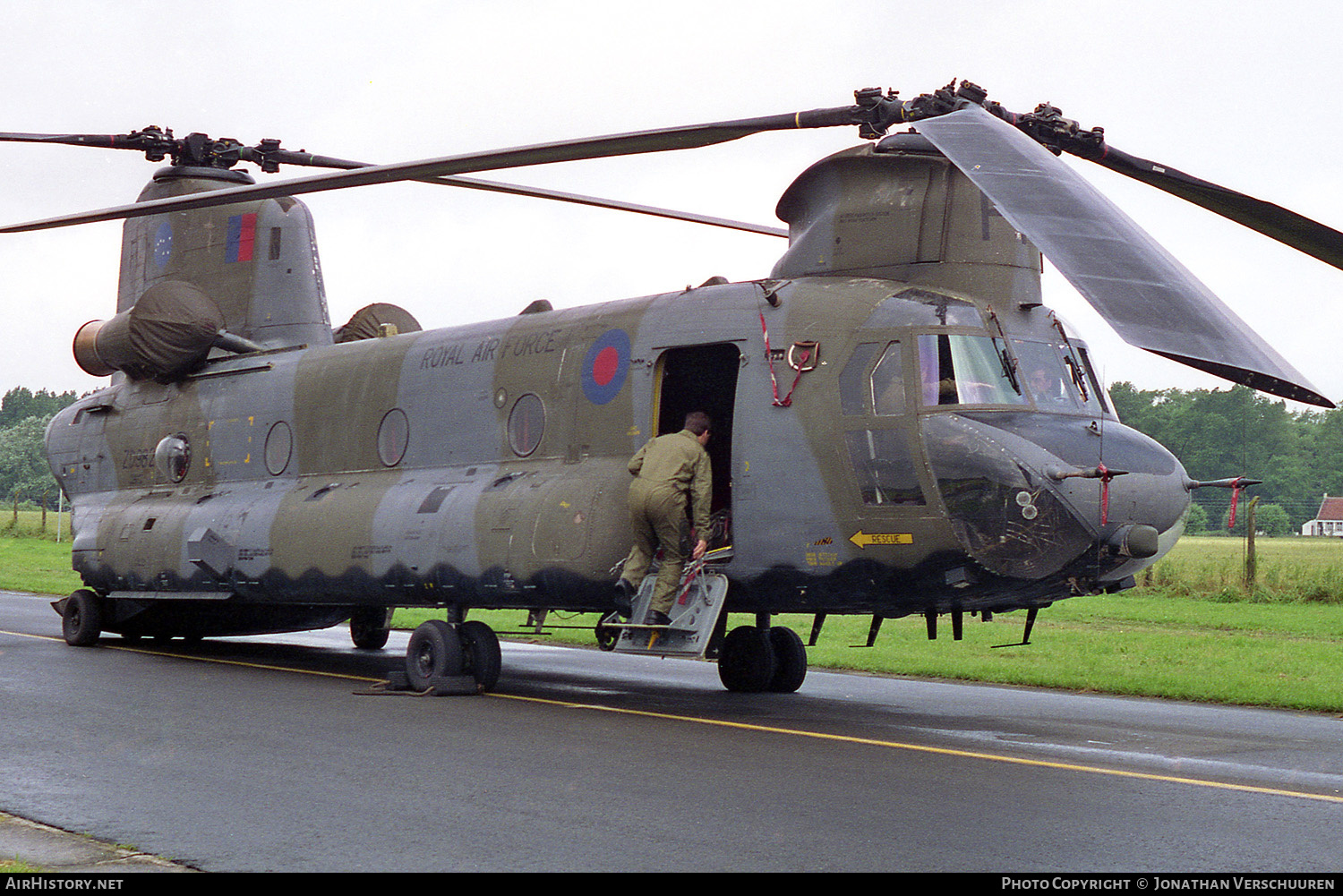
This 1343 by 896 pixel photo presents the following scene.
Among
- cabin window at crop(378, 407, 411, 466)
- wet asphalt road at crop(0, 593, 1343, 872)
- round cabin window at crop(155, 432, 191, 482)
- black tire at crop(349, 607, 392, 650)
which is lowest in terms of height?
black tire at crop(349, 607, 392, 650)

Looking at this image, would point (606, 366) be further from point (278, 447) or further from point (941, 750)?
point (278, 447)

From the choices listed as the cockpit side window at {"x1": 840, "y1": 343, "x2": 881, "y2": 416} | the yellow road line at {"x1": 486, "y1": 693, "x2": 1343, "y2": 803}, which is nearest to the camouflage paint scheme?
the cockpit side window at {"x1": 840, "y1": 343, "x2": 881, "y2": 416}

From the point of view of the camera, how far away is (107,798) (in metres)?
7.23

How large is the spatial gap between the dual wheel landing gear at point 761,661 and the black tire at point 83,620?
886 cm

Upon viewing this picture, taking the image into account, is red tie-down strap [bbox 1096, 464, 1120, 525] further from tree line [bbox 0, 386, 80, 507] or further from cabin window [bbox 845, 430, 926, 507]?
tree line [bbox 0, 386, 80, 507]

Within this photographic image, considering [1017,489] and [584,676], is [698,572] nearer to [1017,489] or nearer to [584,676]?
[1017,489]

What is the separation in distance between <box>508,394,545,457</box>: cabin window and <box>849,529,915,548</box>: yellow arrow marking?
358cm

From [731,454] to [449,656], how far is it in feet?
10.9

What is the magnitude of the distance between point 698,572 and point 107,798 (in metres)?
4.98

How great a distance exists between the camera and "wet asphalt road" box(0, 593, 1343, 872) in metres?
5.98

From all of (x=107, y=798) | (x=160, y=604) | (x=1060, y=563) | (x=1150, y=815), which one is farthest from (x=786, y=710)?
(x=160, y=604)

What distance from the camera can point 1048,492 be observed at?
971cm

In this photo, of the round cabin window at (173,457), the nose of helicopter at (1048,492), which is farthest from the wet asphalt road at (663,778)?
the round cabin window at (173,457)

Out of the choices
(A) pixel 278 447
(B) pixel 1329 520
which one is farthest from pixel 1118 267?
(B) pixel 1329 520
